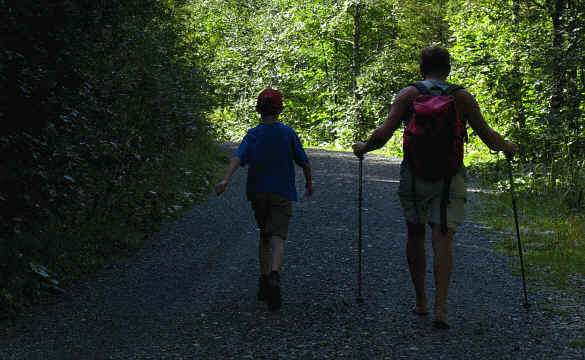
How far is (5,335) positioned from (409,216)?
329 cm

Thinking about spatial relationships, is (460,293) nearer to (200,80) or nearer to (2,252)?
(2,252)

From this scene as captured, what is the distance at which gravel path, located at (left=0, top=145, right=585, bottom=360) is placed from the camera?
442 cm

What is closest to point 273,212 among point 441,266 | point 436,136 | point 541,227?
point 441,266

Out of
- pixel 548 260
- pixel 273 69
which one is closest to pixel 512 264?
pixel 548 260

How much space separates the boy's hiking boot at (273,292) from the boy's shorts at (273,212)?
15.4 inches

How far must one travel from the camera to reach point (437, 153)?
15.1ft

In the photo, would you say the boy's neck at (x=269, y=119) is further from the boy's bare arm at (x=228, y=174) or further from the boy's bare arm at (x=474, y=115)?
the boy's bare arm at (x=474, y=115)

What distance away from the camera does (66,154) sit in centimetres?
679

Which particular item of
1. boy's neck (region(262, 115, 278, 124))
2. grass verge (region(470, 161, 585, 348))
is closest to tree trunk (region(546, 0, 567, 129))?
grass verge (region(470, 161, 585, 348))

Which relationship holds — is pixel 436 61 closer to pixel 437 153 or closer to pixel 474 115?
pixel 474 115

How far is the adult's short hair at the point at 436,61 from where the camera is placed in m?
4.73

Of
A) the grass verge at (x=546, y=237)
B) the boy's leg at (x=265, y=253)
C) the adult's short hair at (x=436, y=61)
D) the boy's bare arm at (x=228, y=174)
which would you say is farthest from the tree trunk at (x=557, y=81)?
the boy's bare arm at (x=228, y=174)

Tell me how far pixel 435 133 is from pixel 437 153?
6.2 inches

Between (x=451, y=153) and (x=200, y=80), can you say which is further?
(x=200, y=80)
